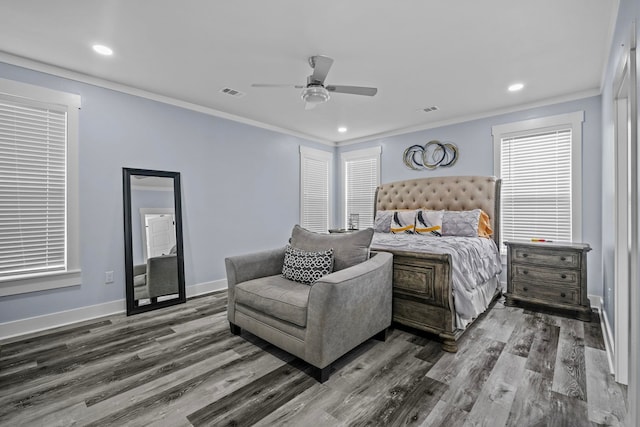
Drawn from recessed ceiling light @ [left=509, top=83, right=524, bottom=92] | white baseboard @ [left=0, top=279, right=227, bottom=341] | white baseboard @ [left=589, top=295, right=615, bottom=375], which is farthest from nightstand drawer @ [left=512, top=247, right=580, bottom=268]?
white baseboard @ [left=0, top=279, right=227, bottom=341]

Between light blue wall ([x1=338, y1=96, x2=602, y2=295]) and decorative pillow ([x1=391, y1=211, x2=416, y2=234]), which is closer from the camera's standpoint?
light blue wall ([x1=338, y1=96, x2=602, y2=295])

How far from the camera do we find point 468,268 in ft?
9.30

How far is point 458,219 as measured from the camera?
3.91 metres

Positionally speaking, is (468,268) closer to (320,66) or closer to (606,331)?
(606,331)

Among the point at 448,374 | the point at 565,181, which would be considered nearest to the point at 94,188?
the point at 448,374

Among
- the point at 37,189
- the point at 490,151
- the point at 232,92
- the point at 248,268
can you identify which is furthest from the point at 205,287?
the point at 490,151

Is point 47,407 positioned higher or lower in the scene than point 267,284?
lower

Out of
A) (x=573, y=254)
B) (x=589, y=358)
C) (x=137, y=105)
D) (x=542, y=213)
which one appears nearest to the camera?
(x=589, y=358)

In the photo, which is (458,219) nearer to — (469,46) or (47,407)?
(469,46)

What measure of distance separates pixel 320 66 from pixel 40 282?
11.3ft

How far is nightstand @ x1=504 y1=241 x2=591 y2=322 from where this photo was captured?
3.13 metres

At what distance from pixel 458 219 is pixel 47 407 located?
4295 millimetres

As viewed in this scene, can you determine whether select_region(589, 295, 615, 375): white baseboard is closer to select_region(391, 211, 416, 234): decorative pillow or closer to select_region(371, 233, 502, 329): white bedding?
select_region(371, 233, 502, 329): white bedding

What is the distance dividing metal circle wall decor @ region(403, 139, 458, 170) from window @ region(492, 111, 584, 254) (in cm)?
62
